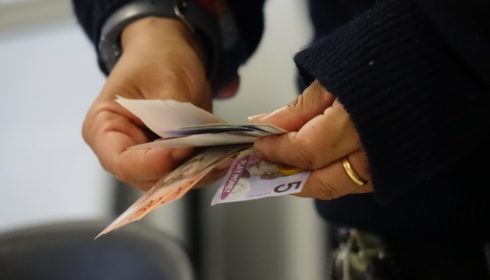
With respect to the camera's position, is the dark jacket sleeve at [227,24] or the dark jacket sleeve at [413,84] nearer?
the dark jacket sleeve at [413,84]

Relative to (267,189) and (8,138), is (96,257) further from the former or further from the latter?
(8,138)

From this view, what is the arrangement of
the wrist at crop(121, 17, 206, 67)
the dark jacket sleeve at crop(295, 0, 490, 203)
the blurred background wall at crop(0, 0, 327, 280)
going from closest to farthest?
the dark jacket sleeve at crop(295, 0, 490, 203) < the wrist at crop(121, 17, 206, 67) < the blurred background wall at crop(0, 0, 327, 280)

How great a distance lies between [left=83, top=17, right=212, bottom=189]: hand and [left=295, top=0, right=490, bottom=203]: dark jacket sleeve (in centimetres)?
13

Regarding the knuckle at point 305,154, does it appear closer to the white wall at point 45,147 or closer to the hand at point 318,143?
the hand at point 318,143

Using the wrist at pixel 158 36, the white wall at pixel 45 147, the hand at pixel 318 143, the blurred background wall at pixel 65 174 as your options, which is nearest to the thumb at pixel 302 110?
the hand at pixel 318 143

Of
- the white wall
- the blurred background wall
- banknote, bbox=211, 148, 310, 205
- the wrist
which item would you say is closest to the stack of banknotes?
banknote, bbox=211, 148, 310, 205

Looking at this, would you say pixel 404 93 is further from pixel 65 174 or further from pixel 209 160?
pixel 65 174

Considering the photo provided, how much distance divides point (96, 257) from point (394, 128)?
32 centimetres

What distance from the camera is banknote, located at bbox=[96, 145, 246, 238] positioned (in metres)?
0.39

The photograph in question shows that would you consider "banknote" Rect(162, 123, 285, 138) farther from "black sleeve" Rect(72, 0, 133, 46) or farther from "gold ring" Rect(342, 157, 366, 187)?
"black sleeve" Rect(72, 0, 133, 46)

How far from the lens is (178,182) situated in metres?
0.40

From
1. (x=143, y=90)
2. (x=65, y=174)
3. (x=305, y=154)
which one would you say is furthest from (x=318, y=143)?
(x=65, y=174)

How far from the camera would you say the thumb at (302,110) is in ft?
1.34

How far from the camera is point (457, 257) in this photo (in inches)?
22.8
